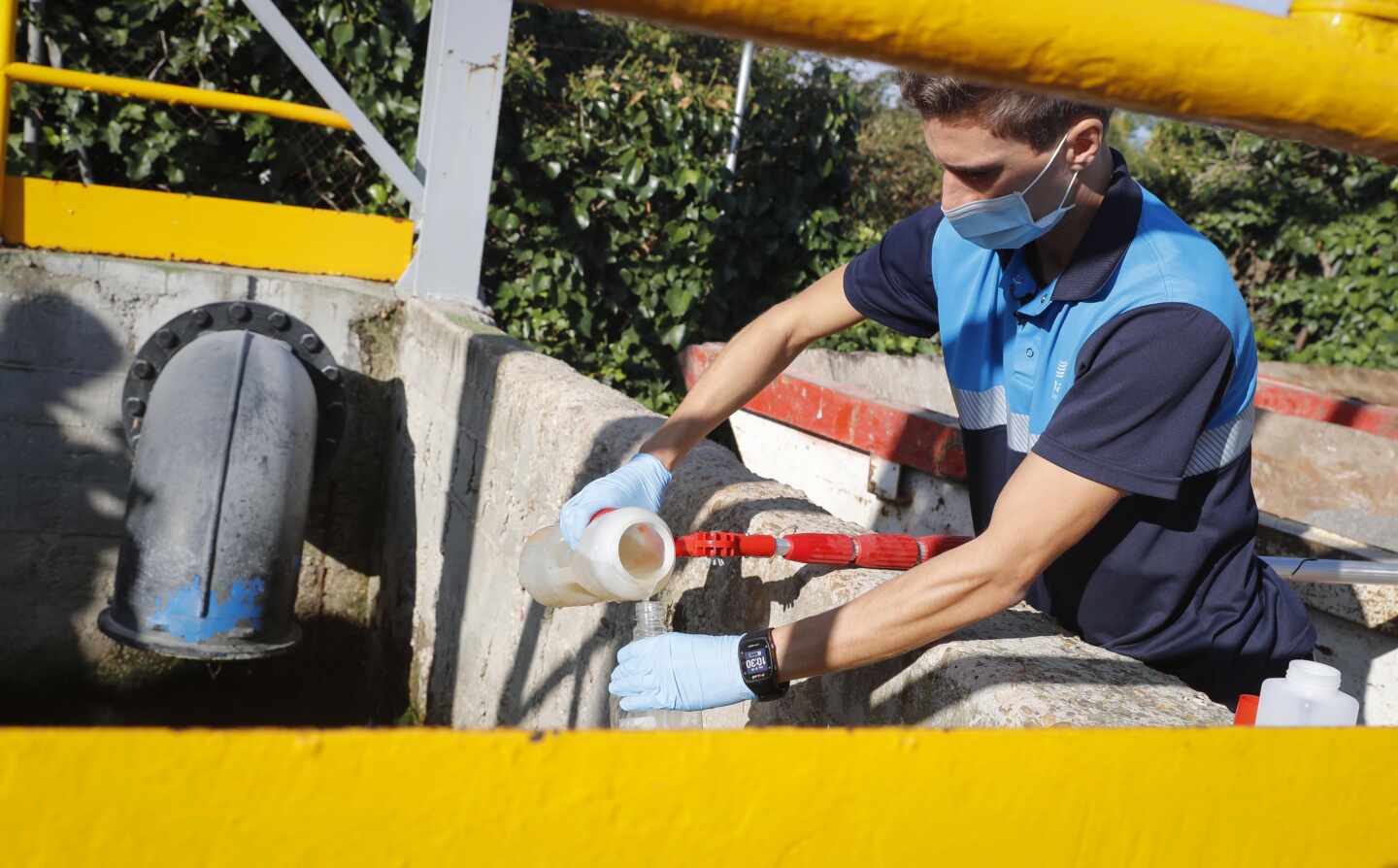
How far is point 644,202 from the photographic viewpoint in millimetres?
6863

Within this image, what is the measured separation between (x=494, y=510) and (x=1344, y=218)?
7.59 m

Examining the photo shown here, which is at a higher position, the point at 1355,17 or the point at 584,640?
the point at 1355,17

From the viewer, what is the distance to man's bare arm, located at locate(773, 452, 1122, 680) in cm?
155

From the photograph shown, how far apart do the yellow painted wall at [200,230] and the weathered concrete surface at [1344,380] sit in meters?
4.91

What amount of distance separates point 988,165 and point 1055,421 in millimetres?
408

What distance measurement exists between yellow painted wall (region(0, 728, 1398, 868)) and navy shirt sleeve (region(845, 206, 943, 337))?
5.23ft

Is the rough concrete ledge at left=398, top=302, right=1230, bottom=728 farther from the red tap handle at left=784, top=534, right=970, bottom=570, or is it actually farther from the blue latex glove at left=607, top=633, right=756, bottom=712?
the blue latex glove at left=607, top=633, right=756, bottom=712

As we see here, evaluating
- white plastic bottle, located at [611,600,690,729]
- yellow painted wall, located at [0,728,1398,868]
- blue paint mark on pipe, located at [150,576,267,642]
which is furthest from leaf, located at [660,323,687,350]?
yellow painted wall, located at [0,728,1398,868]

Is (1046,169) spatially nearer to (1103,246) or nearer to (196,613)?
(1103,246)

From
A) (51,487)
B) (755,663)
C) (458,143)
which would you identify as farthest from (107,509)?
(755,663)

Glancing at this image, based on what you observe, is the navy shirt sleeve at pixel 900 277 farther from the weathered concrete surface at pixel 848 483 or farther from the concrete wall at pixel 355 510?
the weathered concrete surface at pixel 848 483

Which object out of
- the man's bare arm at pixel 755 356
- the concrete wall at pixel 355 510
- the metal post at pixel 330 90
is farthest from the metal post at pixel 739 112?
the man's bare arm at pixel 755 356

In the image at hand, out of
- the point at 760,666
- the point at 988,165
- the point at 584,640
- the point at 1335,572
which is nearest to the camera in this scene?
the point at 760,666

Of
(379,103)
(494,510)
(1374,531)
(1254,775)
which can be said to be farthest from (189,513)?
(1374,531)
